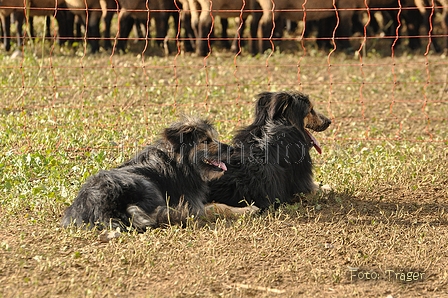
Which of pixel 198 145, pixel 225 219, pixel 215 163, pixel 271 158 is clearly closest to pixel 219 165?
pixel 215 163

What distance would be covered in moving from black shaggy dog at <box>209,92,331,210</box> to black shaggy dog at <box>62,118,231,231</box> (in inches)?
13.1

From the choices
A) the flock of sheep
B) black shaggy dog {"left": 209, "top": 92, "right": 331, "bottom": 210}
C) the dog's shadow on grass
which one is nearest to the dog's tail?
black shaggy dog {"left": 209, "top": 92, "right": 331, "bottom": 210}

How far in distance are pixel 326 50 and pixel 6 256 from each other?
32.8 ft

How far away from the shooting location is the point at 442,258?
5262 millimetres

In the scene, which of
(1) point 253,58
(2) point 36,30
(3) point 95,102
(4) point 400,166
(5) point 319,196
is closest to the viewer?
(5) point 319,196

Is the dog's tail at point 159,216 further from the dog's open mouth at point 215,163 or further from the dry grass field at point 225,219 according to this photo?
the dog's open mouth at point 215,163

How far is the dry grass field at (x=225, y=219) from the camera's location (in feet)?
15.7


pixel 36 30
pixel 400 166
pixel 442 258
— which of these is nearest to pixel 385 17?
pixel 36 30

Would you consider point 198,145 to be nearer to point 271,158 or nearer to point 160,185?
point 160,185

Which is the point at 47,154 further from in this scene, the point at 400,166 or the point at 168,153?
the point at 400,166

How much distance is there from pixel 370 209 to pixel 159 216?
186 cm

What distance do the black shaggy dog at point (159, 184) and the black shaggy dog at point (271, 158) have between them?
1.09ft

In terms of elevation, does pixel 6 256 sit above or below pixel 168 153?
below

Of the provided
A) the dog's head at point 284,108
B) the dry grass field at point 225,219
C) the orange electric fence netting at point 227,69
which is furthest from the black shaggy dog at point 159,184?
the orange electric fence netting at point 227,69
